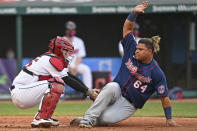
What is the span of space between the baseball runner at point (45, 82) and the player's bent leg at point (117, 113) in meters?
0.62

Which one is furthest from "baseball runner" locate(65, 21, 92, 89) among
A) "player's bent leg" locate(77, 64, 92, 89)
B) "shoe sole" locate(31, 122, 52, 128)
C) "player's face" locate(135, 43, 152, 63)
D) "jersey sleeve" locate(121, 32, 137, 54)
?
"shoe sole" locate(31, 122, 52, 128)

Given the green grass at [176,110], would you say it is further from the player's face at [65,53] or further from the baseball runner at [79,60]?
the player's face at [65,53]

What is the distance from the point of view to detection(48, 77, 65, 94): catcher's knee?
19.3ft

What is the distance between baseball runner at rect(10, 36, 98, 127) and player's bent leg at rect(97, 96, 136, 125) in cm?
62

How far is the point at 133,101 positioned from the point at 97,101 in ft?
1.69


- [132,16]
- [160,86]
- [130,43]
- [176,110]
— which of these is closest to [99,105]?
[160,86]

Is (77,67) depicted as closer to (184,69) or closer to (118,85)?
(184,69)

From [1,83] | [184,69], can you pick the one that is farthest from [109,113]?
[184,69]

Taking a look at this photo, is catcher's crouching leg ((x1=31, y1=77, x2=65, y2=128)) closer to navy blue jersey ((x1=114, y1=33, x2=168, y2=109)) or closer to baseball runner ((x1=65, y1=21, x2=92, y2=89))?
navy blue jersey ((x1=114, y1=33, x2=168, y2=109))

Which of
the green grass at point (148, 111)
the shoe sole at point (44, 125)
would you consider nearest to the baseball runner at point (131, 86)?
the shoe sole at point (44, 125)

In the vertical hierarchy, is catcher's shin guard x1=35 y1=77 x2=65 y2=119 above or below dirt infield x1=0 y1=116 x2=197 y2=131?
above

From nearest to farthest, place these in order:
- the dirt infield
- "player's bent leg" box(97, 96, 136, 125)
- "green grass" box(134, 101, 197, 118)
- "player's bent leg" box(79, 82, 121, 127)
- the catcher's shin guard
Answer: the catcher's shin guard → the dirt infield → "player's bent leg" box(79, 82, 121, 127) → "player's bent leg" box(97, 96, 136, 125) → "green grass" box(134, 101, 197, 118)

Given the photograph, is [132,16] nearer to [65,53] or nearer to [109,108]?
[65,53]

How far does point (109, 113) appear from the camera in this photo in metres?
6.35
